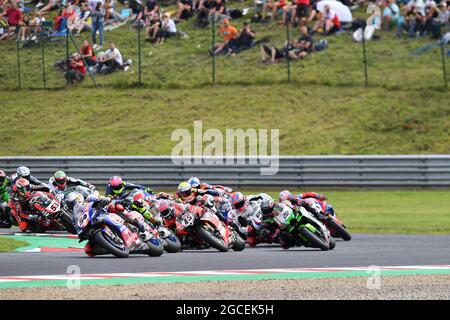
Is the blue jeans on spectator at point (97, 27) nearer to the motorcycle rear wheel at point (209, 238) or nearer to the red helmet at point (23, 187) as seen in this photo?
the red helmet at point (23, 187)

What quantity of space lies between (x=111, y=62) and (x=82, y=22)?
4.92 feet

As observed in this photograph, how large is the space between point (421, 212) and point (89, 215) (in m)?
11.3

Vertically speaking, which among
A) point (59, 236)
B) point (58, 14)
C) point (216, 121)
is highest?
point (58, 14)

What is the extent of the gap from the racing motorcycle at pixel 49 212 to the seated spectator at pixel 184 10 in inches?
602

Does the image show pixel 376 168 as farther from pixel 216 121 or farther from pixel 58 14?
pixel 58 14

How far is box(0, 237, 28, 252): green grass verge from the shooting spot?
754 inches

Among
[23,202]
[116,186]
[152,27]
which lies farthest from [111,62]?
[116,186]

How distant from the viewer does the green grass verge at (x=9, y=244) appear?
1915 cm

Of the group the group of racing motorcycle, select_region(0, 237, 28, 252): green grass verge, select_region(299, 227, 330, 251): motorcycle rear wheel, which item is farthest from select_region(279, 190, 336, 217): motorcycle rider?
select_region(0, 237, 28, 252): green grass verge

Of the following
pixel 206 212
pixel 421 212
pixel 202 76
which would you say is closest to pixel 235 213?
pixel 206 212

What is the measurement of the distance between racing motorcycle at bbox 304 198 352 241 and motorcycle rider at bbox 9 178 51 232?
5.97 m

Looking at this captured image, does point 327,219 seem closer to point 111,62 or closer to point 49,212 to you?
point 49,212

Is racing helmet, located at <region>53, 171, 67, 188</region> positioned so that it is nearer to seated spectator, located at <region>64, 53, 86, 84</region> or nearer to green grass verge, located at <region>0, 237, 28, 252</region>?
green grass verge, located at <region>0, 237, 28, 252</region>

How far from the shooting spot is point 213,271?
595 inches
